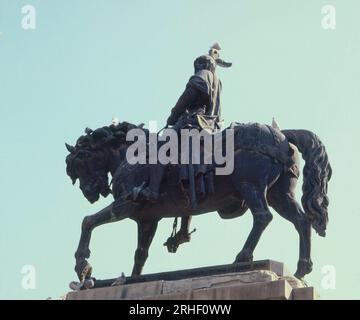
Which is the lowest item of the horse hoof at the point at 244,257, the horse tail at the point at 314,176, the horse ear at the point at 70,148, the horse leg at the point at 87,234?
the horse hoof at the point at 244,257

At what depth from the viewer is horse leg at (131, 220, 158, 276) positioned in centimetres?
2423

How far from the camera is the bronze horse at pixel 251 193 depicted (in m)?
22.8

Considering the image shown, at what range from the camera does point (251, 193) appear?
74.7 feet

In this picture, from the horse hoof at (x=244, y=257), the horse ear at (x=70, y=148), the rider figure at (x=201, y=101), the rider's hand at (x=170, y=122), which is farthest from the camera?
the horse ear at (x=70, y=148)

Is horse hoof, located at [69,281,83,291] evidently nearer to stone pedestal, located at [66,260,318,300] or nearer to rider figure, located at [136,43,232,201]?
stone pedestal, located at [66,260,318,300]

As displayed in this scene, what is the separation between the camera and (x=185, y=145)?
2358 cm

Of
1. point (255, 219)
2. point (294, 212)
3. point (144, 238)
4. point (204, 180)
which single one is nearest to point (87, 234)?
point (144, 238)

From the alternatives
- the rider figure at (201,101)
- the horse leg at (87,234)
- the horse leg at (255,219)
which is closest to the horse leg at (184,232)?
the horse leg at (87,234)

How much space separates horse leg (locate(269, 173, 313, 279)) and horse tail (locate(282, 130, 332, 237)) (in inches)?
5.4

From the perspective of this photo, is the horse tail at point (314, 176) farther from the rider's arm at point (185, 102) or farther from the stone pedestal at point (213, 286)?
the rider's arm at point (185, 102)

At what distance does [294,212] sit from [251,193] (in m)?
0.81
